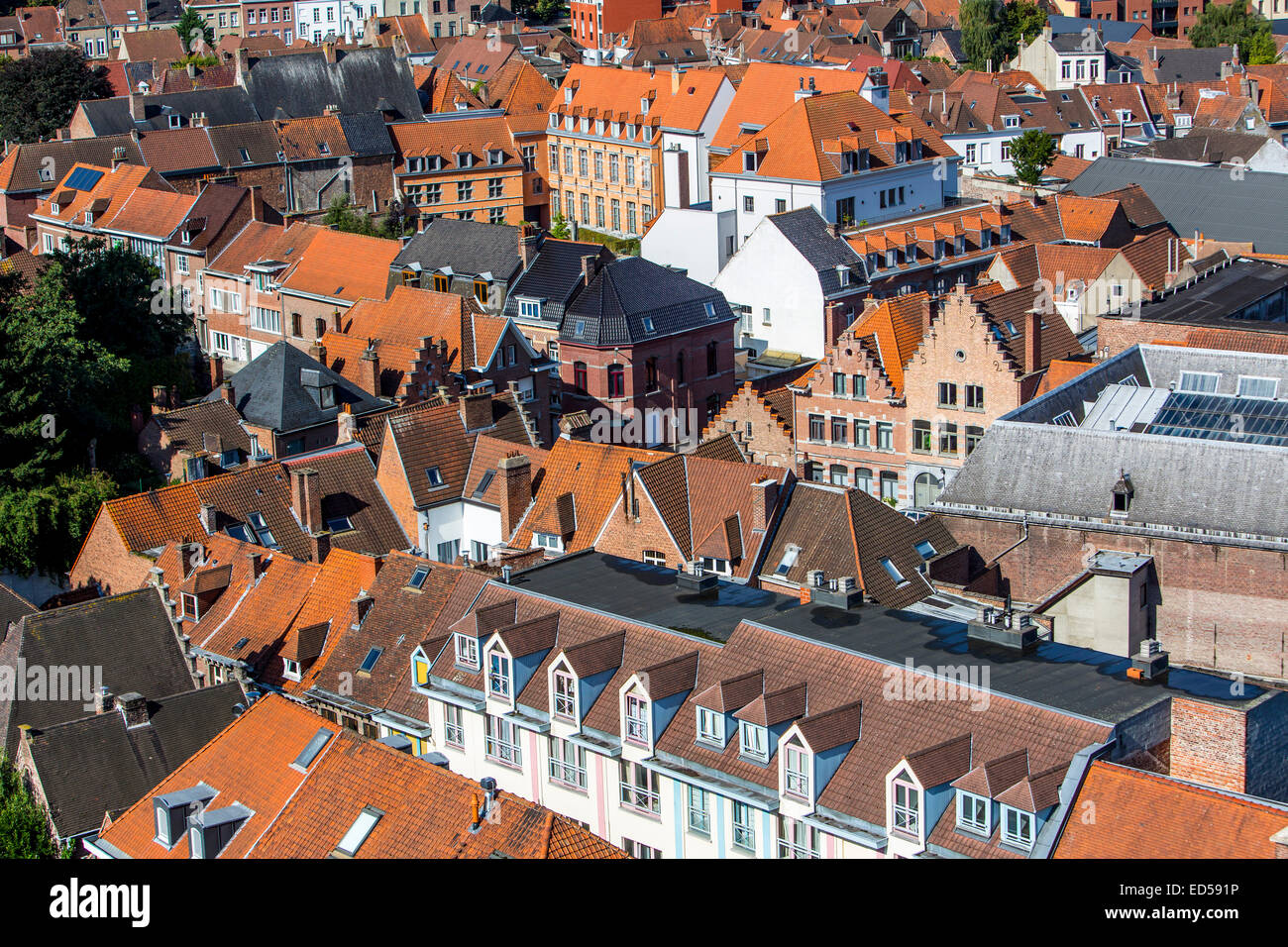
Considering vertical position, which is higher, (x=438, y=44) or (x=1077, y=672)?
(x=438, y=44)

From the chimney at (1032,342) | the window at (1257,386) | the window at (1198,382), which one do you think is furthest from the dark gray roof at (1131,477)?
the chimney at (1032,342)

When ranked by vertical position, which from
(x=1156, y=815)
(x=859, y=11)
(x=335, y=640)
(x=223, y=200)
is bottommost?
(x=335, y=640)

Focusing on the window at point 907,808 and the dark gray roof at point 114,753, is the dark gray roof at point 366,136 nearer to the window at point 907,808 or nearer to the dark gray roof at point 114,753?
the dark gray roof at point 114,753

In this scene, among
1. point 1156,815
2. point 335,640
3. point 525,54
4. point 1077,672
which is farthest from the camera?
point 525,54

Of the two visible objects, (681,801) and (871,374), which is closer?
(681,801)

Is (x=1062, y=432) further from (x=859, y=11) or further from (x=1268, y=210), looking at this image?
(x=859, y=11)

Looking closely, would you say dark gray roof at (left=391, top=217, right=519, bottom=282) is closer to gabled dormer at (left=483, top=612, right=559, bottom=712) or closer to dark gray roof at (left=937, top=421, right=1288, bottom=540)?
dark gray roof at (left=937, top=421, right=1288, bottom=540)

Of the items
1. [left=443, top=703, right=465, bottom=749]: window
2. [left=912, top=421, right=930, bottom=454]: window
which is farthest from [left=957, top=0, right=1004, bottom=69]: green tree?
[left=443, top=703, right=465, bottom=749]: window

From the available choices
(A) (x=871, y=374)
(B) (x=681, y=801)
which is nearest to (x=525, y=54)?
(A) (x=871, y=374)
